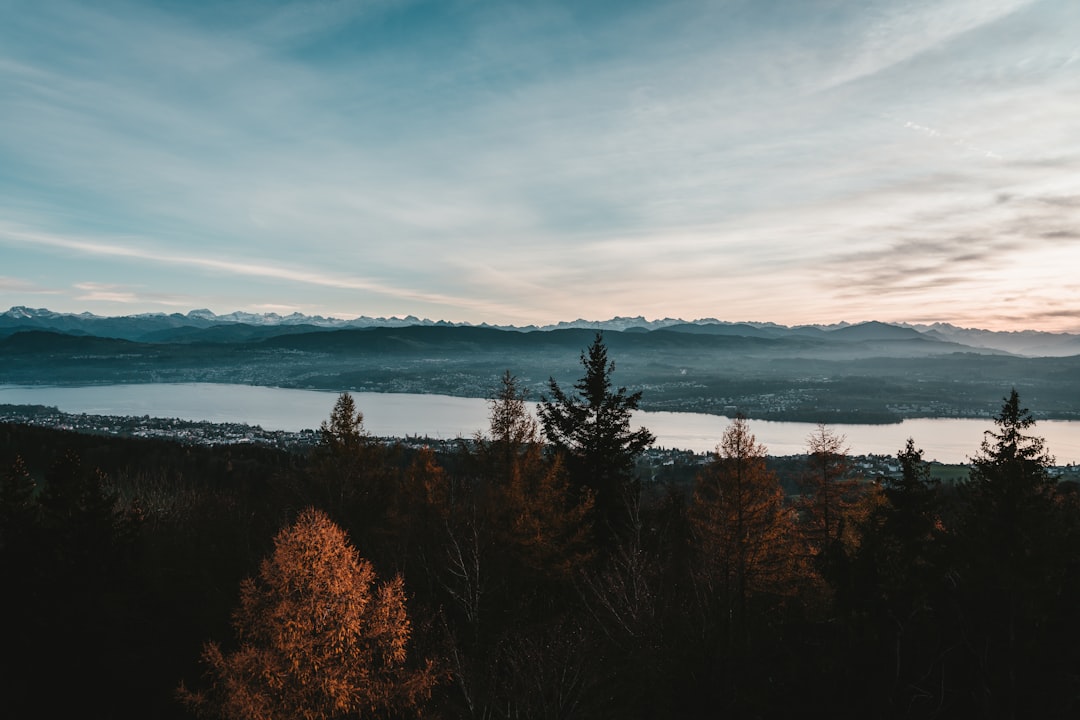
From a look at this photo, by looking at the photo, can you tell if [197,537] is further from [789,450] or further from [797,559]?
[789,450]

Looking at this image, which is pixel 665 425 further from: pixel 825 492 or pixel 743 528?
pixel 743 528

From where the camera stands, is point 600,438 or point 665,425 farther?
point 665,425

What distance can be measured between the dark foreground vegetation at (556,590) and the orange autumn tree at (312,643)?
6cm

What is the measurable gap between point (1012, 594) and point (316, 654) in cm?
1425

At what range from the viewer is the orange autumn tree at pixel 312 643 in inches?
508

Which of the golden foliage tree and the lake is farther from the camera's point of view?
the lake

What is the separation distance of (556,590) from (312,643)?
14078 mm

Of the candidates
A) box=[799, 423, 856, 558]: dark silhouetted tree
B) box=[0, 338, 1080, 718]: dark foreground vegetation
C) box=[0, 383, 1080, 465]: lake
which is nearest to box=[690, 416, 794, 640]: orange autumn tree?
box=[0, 338, 1080, 718]: dark foreground vegetation

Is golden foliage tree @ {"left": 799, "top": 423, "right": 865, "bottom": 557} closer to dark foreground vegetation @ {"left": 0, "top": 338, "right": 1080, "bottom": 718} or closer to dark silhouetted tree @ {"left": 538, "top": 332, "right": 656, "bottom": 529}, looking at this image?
dark foreground vegetation @ {"left": 0, "top": 338, "right": 1080, "bottom": 718}

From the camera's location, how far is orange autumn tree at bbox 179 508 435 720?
12914 millimetres

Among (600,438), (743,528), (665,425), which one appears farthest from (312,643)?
(665,425)

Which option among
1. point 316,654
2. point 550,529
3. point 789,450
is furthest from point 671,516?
point 789,450

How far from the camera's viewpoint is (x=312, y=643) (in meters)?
13.2

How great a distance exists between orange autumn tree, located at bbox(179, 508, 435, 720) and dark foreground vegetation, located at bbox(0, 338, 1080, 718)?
0.21 ft
